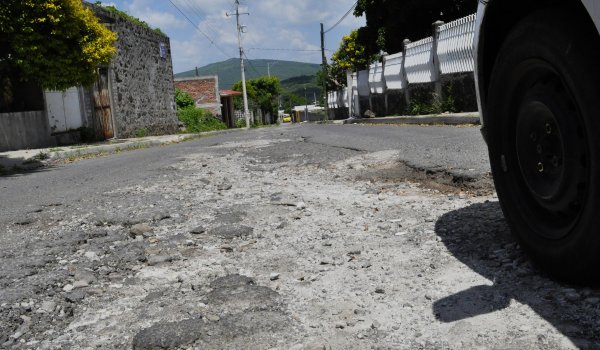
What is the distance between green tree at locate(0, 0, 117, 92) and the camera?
10891mm

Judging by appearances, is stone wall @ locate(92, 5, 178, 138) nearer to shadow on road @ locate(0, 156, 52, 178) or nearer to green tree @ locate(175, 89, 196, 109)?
green tree @ locate(175, 89, 196, 109)

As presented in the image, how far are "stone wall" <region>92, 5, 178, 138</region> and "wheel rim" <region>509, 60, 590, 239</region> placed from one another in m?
16.8

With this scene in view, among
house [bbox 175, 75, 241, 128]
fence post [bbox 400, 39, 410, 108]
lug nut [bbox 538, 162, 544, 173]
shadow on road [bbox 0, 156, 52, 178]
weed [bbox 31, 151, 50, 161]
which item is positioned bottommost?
shadow on road [bbox 0, 156, 52, 178]

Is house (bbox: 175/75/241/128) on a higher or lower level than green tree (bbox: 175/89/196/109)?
higher

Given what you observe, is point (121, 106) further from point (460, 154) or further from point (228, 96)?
point (228, 96)

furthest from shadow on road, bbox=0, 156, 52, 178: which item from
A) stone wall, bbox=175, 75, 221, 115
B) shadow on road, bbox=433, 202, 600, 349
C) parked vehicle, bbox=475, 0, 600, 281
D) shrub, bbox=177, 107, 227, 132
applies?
stone wall, bbox=175, 75, 221, 115

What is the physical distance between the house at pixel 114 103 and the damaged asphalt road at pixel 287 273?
30.4 feet

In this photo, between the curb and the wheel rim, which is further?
the curb

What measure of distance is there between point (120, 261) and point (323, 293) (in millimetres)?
1232

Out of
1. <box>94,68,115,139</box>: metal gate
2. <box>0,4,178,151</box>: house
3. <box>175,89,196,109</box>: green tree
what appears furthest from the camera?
<box>175,89,196,109</box>: green tree

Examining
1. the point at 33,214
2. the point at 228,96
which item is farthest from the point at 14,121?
the point at 228,96

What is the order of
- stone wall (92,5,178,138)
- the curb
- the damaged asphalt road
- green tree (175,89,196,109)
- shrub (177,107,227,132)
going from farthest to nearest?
green tree (175,89,196,109)
shrub (177,107,227,132)
stone wall (92,5,178,138)
the curb
the damaged asphalt road

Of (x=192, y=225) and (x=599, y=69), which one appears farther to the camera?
(x=192, y=225)

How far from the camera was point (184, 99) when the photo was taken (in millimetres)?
30016
